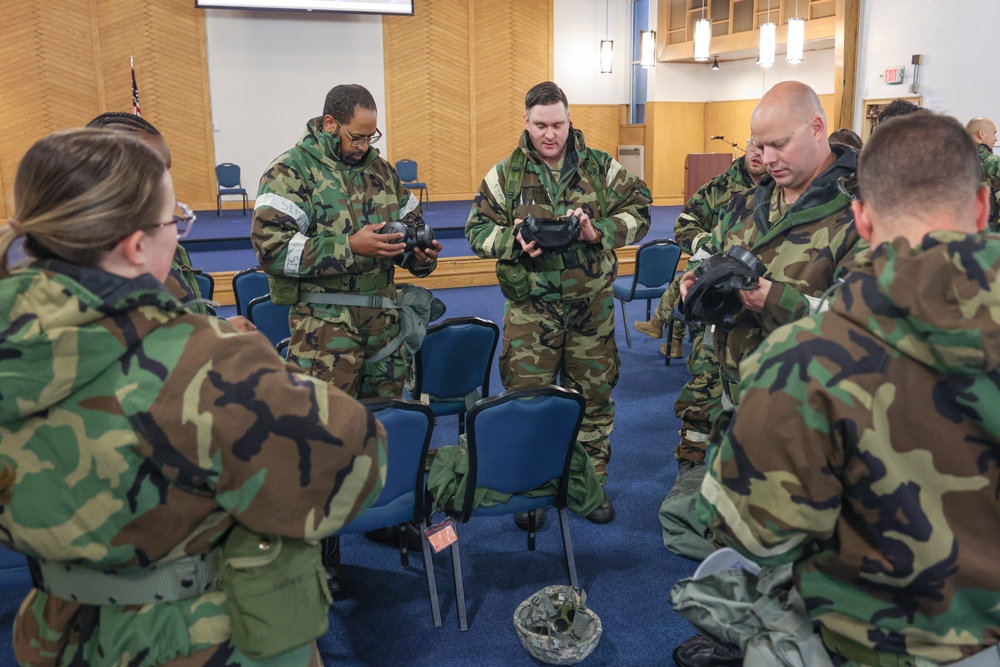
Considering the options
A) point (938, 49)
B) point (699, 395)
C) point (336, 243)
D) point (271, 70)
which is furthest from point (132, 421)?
point (271, 70)

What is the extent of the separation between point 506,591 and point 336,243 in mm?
1463

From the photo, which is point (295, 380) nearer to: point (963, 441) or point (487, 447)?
point (963, 441)

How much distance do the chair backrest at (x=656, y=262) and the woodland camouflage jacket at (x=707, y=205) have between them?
3.87 ft

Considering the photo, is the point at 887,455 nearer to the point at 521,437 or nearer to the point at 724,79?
the point at 521,437

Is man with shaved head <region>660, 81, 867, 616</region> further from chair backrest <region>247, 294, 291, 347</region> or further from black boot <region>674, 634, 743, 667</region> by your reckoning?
chair backrest <region>247, 294, 291, 347</region>

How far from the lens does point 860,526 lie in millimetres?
1198

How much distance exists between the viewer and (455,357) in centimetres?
368

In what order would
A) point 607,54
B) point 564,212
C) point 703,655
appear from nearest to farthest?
point 703,655 → point 564,212 → point 607,54

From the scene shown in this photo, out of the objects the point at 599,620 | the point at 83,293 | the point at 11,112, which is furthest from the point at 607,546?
the point at 11,112

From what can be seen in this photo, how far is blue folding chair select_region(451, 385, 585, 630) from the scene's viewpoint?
2.54 metres

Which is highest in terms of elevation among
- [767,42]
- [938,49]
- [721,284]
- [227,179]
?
[767,42]

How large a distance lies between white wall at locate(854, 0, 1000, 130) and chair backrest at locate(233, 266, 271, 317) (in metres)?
5.89

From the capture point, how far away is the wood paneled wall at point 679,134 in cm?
1350

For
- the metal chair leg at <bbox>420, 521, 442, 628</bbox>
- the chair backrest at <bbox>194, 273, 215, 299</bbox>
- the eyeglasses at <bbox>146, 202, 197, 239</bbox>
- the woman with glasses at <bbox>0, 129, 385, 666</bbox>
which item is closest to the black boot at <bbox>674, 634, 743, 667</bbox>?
the metal chair leg at <bbox>420, 521, 442, 628</bbox>
